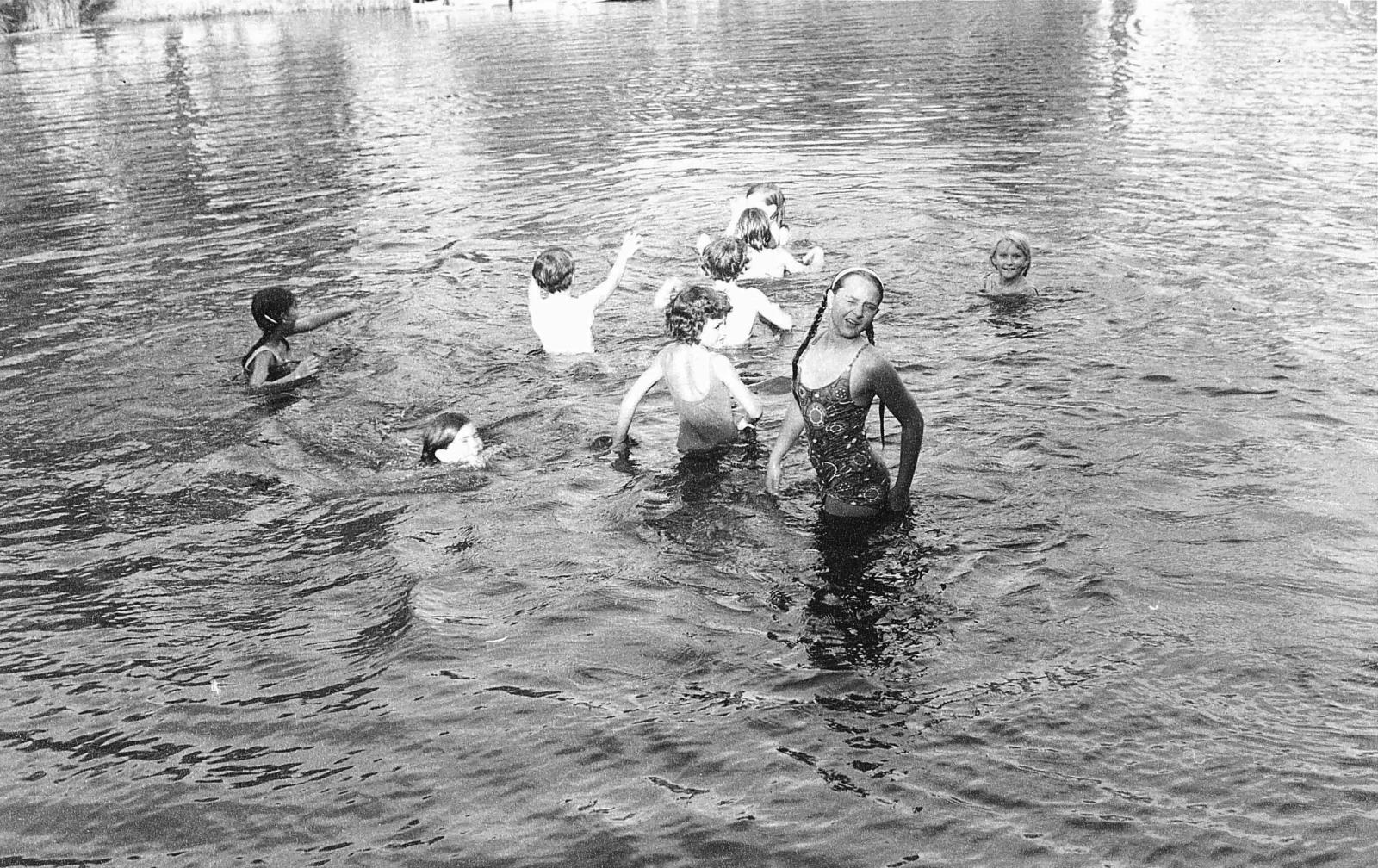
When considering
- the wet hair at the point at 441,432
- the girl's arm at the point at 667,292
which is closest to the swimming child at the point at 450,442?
the wet hair at the point at 441,432

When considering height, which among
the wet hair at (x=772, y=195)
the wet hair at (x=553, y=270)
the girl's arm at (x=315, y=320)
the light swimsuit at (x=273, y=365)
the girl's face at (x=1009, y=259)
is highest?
the wet hair at (x=772, y=195)

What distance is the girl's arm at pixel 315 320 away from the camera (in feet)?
40.7

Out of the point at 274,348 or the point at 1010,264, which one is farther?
the point at 1010,264

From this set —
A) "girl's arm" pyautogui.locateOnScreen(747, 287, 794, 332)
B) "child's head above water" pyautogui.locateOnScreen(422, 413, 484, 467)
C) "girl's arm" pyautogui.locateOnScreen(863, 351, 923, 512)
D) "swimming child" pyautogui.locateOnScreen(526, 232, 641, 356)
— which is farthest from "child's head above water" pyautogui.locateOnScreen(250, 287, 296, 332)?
"girl's arm" pyautogui.locateOnScreen(863, 351, 923, 512)

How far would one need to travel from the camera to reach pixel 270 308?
12.0 meters

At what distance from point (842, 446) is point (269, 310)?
669cm

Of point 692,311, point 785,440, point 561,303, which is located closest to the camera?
point 785,440

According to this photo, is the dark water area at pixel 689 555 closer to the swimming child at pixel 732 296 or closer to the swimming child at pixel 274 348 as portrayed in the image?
the swimming child at pixel 274 348

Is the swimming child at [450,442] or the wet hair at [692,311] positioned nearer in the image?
the wet hair at [692,311]

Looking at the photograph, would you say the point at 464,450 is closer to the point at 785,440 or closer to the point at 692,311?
the point at 692,311

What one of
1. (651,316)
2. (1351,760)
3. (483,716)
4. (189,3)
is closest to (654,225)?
(651,316)

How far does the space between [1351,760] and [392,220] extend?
Answer: 16234mm

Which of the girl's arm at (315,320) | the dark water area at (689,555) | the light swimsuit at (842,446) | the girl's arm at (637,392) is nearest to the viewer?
the dark water area at (689,555)

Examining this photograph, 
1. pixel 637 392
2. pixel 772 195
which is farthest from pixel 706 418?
pixel 772 195
